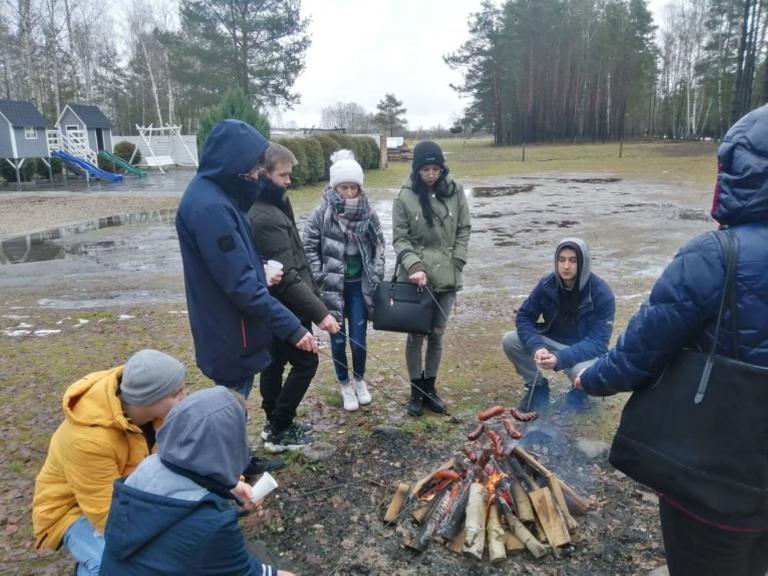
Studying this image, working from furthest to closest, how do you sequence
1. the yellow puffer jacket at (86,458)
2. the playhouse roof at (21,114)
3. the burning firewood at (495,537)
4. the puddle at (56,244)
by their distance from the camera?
the playhouse roof at (21,114), the puddle at (56,244), the burning firewood at (495,537), the yellow puffer jacket at (86,458)

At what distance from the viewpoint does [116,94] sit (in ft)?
156

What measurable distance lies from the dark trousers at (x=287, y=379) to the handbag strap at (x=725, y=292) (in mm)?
2421

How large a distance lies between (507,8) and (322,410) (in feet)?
166

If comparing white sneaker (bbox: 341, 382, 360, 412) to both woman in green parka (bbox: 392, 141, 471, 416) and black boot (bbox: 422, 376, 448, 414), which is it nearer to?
woman in green parka (bbox: 392, 141, 471, 416)

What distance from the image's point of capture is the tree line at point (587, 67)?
155 feet

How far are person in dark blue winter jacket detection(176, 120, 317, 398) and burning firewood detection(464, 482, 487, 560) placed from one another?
112 cm

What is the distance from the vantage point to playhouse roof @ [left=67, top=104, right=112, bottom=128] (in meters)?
30.8

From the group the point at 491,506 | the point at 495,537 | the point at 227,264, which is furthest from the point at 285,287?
the point at 495,537

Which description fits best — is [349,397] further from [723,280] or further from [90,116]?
[90,116]

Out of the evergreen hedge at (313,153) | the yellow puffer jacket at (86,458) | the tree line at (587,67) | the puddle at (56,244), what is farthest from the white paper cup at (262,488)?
the tree line at (587,67)

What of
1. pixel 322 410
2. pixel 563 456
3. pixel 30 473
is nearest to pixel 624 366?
pixel 563 456

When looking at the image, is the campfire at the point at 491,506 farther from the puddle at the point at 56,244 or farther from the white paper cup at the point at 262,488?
the puddle at the point at 56,244

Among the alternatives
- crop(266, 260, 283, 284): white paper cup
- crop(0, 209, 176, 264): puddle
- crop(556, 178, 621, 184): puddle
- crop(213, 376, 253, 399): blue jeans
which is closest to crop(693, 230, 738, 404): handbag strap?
crop(213, 376, 253, 399): blue jeans

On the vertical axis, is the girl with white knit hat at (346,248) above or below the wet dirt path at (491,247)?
above
